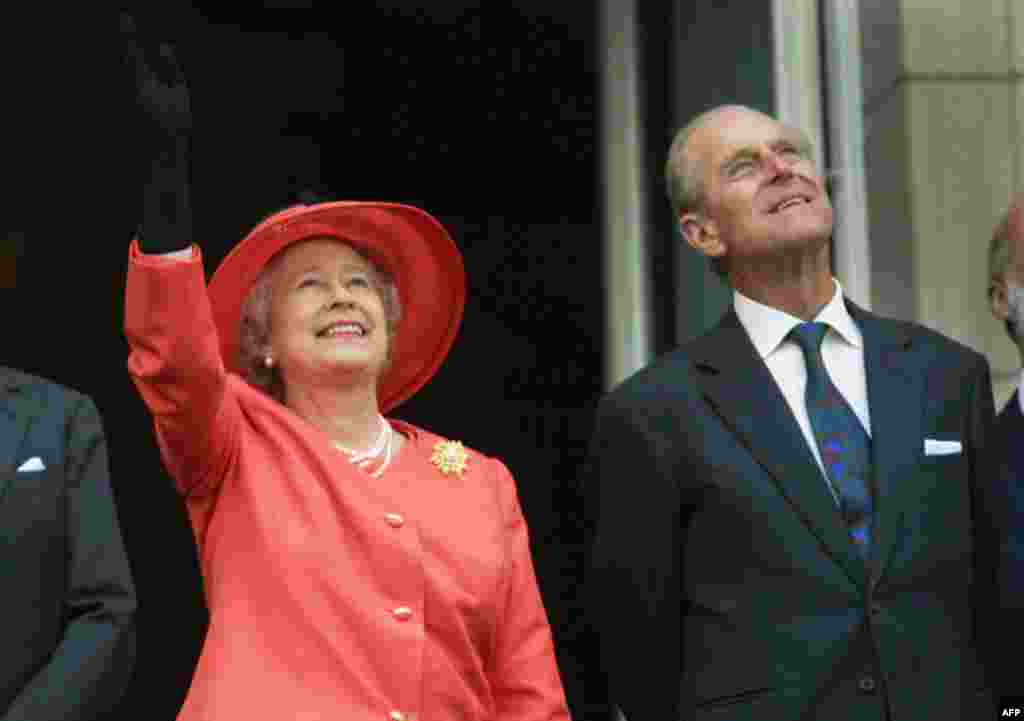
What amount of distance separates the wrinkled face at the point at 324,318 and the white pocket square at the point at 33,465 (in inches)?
20.2

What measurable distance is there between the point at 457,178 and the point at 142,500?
1.42m

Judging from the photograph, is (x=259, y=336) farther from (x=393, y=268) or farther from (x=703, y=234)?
(x=703, y=234)

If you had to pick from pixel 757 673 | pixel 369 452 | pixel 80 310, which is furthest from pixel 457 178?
pixel 757 673

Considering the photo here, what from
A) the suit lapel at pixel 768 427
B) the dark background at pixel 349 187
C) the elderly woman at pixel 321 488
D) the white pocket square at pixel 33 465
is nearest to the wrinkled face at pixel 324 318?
the elderly woman at pixel 321 488

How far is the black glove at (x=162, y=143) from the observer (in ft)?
10.9

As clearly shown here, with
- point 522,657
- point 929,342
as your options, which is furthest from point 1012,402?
point 522,657

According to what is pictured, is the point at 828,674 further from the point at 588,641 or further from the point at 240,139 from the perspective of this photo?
the point at 240,139

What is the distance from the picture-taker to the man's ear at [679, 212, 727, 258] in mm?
4141

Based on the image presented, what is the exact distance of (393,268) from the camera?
4.09 meters

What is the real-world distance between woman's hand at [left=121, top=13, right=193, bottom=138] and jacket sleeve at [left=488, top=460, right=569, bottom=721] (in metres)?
1.01

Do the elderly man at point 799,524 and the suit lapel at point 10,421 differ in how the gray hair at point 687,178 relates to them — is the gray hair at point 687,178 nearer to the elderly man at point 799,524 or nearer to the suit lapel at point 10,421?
the elderly man at point 799,524

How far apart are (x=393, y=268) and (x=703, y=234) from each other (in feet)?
2.08

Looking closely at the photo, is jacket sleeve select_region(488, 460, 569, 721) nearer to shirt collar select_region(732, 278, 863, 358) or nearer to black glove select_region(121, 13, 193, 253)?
shirt collar select_region(732, 278, 863, 358)

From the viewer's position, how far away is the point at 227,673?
3451 mm
